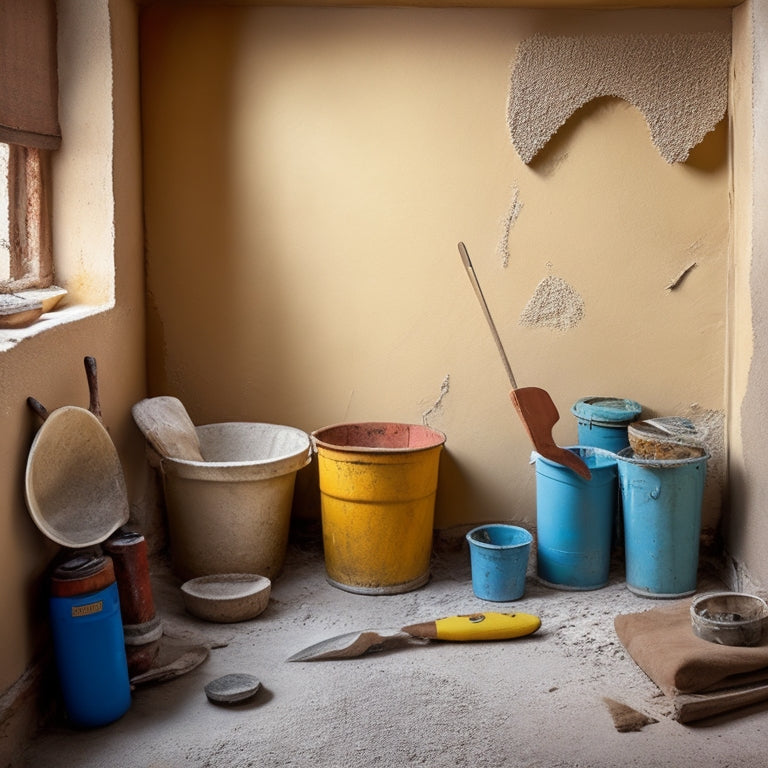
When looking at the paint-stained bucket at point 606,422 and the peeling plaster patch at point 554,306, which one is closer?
the paint-stained bucket at point 606,422

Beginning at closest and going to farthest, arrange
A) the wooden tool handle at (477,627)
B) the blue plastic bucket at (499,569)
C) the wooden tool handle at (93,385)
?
the wooden tool handle at (93,385), the wooden tool handle at (477,627), the blue plastic bucket at (499,569)

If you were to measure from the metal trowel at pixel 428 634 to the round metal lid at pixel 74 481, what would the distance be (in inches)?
32.6

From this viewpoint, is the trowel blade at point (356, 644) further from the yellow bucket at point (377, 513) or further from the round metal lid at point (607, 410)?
the round metal lid at point (607, 410)

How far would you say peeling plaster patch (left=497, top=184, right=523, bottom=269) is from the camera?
162 inches

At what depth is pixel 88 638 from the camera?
9.02 ft

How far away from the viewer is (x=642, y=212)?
4094 millimetres

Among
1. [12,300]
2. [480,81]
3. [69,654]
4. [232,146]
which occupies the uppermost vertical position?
[480,81]

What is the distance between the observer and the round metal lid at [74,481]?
287cm

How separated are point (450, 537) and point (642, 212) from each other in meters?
1.67

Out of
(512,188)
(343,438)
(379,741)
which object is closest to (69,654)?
(379,741)

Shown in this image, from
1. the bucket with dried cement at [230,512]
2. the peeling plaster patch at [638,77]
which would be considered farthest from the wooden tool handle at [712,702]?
the peeling plaster patch at [638,77]

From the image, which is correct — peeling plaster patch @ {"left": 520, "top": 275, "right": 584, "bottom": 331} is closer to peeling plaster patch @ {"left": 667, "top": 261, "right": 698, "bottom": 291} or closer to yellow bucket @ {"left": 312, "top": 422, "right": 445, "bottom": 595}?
peeling plaster patch @ {"left": 667, "top": 261, "right": 698, "bottom": 291}

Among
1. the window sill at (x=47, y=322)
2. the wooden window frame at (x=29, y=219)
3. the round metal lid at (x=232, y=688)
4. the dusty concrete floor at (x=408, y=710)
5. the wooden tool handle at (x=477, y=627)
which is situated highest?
the wooden window frame at (x=29, y=219)

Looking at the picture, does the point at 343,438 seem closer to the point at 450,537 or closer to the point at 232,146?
the point at 450,537
